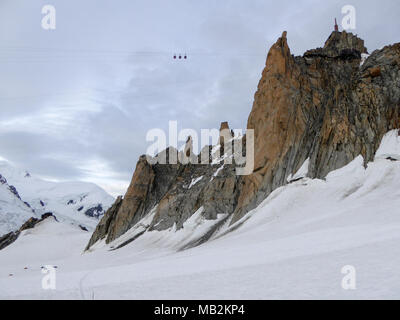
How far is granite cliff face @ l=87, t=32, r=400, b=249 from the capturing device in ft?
109

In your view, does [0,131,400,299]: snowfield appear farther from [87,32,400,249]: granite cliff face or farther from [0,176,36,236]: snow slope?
[0,176,36,236]: snow slope

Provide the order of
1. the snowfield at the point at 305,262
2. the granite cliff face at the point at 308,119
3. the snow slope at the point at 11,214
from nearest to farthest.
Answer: the snowfield at the point at 305,262 < the granite cliff face at the point at 308,119 < the snow slope at the point at 11,214

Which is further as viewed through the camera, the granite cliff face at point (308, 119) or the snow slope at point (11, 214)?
the snow slope at point (11, 214)

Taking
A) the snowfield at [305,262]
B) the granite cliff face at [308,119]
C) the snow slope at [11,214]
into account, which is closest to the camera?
the snowfield at [305,262]

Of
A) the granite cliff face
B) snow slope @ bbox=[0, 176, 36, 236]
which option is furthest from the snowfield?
snow slope @ bbox=[0, 176, 36, 236]

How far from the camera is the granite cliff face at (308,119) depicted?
109 ft

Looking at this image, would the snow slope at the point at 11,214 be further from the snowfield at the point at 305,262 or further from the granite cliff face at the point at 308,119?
the snowfield at the point at 305,262

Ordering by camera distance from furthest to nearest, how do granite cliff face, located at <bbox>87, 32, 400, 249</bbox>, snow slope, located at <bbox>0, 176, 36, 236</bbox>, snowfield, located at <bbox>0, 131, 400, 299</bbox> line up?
snow slope, located at <bbox>0, 176, 36, 236</bbox> → granite cliff face, located at <bbox>87, 32, 400, 249</bbox> → snowfield, located at <bbox>0, 131, 400, 299</bbox>

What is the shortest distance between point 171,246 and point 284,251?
3183cm

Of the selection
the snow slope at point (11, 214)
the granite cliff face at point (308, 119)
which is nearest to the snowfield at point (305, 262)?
the granite cliff face at point (308, 119)
